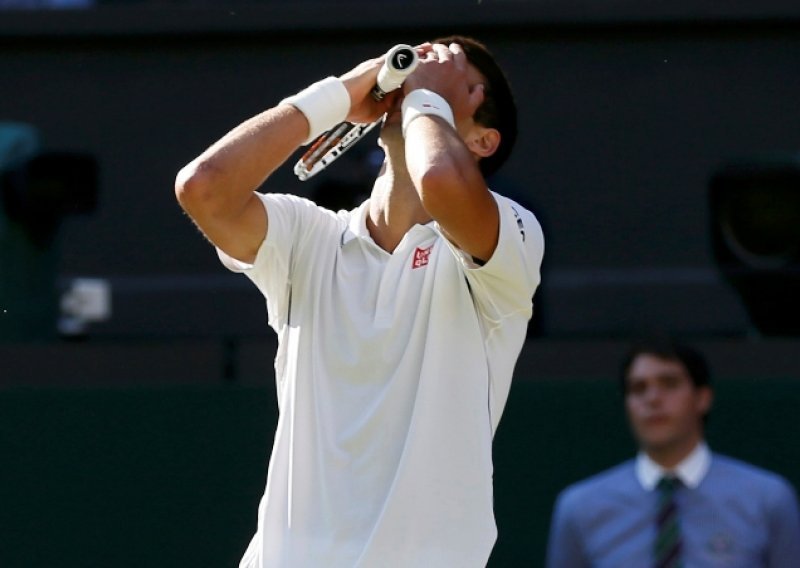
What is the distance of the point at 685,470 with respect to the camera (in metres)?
4.84

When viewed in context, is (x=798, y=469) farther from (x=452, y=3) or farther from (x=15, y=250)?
(x=15, y=250)

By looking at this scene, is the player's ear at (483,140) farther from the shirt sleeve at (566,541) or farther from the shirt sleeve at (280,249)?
the shirt sleeve at (566,541)

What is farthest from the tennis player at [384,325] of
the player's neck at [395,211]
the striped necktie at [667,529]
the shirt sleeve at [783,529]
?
the shirt sleeve at [783,529]

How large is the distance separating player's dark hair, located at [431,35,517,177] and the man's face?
1.63 metres

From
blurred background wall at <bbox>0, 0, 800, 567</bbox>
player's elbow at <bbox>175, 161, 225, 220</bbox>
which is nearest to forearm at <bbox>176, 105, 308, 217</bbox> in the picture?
player's elbow at <bbox>175, 161, 225, 220</bbox>

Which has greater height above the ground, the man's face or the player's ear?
the player's ear

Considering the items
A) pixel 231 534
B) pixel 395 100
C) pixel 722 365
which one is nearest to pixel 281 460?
pixel 395 100

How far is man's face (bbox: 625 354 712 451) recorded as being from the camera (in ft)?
16.1

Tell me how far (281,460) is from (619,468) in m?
2.13

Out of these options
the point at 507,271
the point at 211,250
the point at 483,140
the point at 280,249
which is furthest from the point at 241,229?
the point at 211,250

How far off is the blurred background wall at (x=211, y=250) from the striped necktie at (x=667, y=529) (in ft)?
2.14

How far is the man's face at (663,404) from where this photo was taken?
4.91m

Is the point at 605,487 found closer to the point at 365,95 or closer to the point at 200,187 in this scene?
the point at 365,95

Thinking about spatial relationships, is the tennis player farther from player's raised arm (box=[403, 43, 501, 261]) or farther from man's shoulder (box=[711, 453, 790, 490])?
man's shoulder (box=[711, 453, 790, 490])
